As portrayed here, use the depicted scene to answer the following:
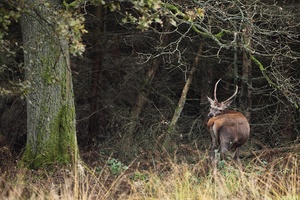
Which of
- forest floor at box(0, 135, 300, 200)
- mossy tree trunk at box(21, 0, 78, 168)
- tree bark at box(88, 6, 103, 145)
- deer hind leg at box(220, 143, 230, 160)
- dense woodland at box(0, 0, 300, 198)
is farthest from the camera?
tree bark at box(88, 6, 103, 145)

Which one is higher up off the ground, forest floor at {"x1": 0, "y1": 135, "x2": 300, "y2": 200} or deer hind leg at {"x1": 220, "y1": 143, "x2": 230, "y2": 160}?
forest floor at {"x1": 0, "y1": 135, "x2": 300, "y2": 200}

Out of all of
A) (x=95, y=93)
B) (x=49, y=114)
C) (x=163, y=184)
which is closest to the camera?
(x=163, y=184)

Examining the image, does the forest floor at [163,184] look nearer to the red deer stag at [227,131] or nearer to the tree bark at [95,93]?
the red deer stag at [227,131]

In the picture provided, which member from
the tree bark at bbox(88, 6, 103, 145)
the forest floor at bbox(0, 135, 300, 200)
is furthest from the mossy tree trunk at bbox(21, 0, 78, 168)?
the tree bark at bbox(88, 6, 103, 145)

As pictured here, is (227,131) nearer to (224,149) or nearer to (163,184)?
(224,149)

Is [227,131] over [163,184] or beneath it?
beneath

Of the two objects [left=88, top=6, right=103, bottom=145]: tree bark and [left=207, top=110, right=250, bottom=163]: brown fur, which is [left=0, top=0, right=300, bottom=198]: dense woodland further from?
[left=207, top=110, right=250, bottom=163]: brown fur

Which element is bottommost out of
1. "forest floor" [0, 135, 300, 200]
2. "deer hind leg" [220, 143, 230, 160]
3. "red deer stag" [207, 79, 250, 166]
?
"deer hind leg" [220, 143, 230, 160]

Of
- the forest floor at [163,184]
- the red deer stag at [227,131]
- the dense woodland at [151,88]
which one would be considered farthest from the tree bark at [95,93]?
the red deer stag at [227,131]

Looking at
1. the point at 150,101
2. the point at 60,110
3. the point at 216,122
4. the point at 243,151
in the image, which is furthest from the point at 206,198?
the point at 150,101

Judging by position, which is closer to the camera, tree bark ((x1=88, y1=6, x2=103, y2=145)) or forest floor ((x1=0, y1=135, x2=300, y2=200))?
forest floor ((x1=0, y1=135, x2=300, y2=200))

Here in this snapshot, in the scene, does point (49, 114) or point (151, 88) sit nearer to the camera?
point (49, 114)

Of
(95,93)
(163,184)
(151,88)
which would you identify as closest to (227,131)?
(163,184)

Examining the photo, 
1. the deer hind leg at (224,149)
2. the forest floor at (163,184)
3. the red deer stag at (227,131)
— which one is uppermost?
the forest floor at (163,184)
